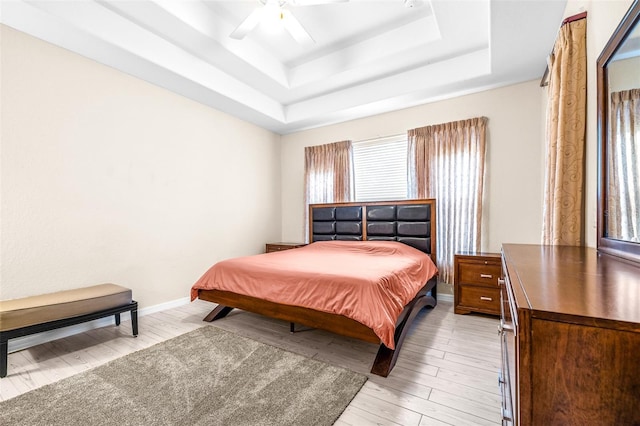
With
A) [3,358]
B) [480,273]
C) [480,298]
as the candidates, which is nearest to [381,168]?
[480,273]

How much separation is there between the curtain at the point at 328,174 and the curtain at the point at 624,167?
339cm

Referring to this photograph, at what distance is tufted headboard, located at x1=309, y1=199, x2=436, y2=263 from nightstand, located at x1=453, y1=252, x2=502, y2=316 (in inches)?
19.9

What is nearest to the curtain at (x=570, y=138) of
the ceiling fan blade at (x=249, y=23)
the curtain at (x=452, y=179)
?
the curtain at (x=452, y=179)

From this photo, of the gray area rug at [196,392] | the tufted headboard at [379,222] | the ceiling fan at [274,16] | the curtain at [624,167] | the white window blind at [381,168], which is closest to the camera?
the curtain at [624,167]

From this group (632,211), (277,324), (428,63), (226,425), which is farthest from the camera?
(428,63)

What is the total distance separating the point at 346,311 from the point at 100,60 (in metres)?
3.69

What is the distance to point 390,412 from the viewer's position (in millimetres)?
1654

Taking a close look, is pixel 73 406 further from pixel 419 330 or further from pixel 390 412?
pixel 419 330

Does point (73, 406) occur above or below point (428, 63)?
below

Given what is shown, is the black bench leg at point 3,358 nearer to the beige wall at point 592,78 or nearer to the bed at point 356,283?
the bed at point 356,283

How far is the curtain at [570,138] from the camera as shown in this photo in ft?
6.66

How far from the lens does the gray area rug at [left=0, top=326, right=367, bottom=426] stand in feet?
5.29

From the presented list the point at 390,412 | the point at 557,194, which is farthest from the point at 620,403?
the point at 557,194

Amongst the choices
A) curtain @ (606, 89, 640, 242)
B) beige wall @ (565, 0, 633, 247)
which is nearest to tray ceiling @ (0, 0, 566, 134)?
beige wall @ (565, 0, 633, 247)
